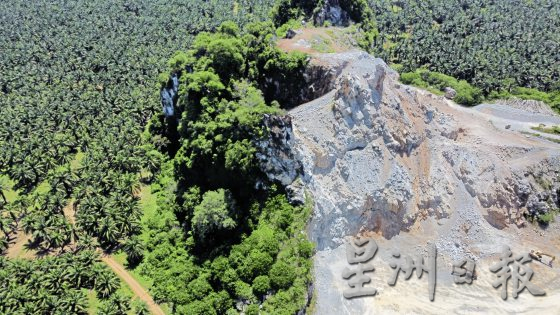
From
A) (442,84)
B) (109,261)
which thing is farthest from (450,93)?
(109,261)

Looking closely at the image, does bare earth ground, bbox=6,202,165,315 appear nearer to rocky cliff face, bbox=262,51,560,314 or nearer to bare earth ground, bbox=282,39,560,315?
bare earth ground, bbox=282,39,560,315

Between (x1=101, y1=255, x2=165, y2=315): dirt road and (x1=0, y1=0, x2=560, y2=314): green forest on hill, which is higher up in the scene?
(x1=0, y1=0, x2=560, y2=314): green forest on hill

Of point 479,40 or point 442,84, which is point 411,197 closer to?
point 442,84

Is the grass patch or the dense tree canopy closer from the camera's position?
the grass patch

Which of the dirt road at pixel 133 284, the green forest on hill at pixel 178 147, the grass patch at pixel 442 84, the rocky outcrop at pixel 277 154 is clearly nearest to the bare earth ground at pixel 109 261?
the dirt road at pixel 133 284

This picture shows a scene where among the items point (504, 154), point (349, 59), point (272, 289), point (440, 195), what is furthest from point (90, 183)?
point (504, 154)

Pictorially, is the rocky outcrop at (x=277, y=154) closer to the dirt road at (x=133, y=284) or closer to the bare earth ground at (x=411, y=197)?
the bare earth ground at (x=411, y=197)

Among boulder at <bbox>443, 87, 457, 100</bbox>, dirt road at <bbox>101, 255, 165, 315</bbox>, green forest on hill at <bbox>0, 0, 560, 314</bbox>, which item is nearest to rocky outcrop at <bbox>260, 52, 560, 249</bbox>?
green forest on hill at <bbox>0, 0, 560, 314</bbox>
